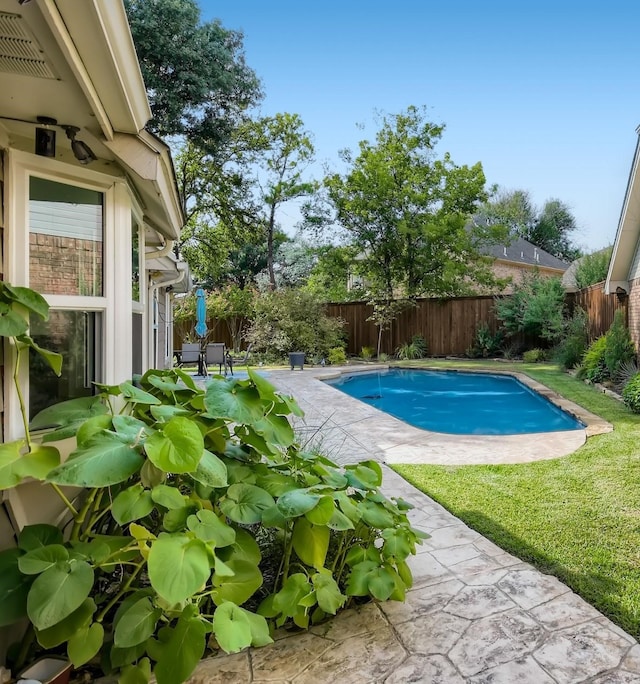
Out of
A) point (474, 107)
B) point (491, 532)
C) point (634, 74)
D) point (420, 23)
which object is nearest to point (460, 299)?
point (474, 107)

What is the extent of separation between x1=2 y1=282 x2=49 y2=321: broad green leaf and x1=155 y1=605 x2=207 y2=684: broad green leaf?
1242mm

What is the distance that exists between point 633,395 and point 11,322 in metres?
7.36

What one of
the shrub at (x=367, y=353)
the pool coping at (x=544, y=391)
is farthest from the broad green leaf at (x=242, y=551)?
the shrub at (x=367, y=353)

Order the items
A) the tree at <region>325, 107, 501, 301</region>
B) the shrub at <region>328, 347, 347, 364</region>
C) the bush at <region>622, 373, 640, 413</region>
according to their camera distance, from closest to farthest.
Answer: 1. the bush at <region>622, 373, 640, 413</region>
2. the shrub at <region>328, 347, 347, 364</region>
3. the tree at <region>325, 107, 501, 301</region>

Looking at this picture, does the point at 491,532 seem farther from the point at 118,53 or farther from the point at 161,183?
the point at 118,53

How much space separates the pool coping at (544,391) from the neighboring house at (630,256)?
1986 mm

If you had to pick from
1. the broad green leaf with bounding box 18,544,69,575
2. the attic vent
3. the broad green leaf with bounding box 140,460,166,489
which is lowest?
the broad green leaf with bounding box 18,544,69,575

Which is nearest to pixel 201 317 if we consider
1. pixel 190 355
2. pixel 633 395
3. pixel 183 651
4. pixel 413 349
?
pixel 190 355

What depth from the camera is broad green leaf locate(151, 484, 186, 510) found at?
171 cm

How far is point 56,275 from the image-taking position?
90.2 inches

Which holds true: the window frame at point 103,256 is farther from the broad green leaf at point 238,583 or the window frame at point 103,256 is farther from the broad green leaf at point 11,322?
the broad green leaf at point 238,583

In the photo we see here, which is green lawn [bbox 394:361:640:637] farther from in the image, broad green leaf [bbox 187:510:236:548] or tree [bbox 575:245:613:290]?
tree [bbox 575:245:613:290]

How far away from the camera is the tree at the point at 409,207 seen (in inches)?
682

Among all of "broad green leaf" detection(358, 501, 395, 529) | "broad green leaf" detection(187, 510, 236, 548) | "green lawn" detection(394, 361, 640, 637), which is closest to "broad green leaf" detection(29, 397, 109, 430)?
"broad green leaf" detection(187, 510, 236, 548)
